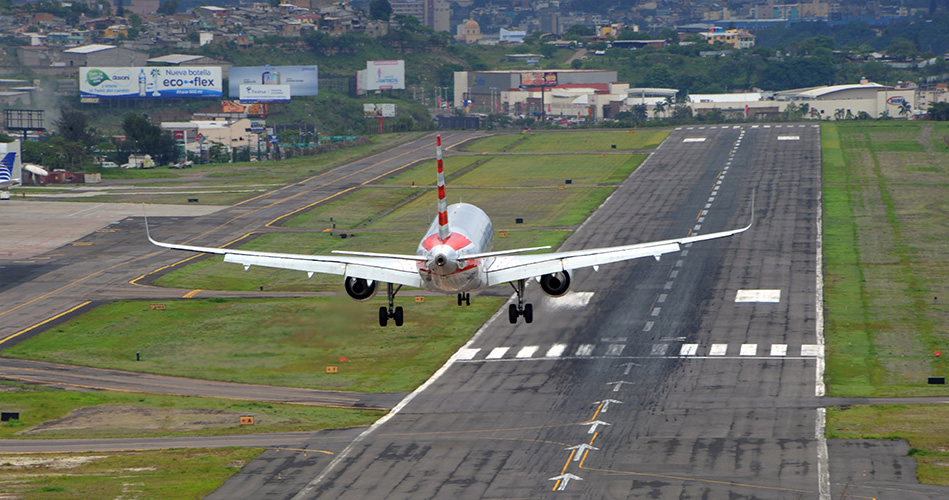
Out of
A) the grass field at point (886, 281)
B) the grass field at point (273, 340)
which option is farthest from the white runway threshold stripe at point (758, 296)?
the grass field at point (273, 340)

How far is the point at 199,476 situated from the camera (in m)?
76.9

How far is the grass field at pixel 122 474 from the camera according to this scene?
73812 mm

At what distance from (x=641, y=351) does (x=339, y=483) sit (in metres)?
38.2

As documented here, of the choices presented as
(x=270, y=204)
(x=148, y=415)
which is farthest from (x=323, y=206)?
(x=148, y=415)

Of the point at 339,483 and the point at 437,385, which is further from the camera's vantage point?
the point at 437,385

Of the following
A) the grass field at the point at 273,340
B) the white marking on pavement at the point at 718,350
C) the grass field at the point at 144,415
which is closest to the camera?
the grass field at the point at 144,415

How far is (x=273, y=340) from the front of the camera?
112750 mm

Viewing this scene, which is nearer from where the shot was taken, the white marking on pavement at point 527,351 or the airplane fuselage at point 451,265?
the airplane fuselage at point 451,265

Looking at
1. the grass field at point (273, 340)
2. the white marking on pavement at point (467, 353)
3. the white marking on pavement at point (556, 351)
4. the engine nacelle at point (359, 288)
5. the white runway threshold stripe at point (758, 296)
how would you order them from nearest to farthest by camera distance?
1. the engine nacelle at point (359, 288)
2. the grass field at point (273, 340)
3. the white marking on pavement at point (556, 351)
4. the white marking on pavement at point (467, 353)
5. the white runway threshold stripe at point (758, 296)

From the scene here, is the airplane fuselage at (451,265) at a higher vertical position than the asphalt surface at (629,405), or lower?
A: higher

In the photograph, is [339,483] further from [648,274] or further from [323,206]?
[323,206]

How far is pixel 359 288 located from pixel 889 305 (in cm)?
6543

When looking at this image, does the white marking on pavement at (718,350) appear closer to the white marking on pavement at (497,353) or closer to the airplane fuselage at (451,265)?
the white marking on pavement at (497,353)

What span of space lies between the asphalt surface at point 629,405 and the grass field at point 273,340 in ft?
13.8
